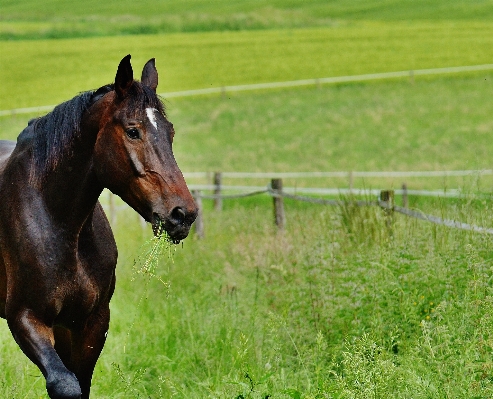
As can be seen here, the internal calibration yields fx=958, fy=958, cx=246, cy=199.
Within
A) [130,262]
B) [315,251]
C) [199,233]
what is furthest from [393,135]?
[315,251]

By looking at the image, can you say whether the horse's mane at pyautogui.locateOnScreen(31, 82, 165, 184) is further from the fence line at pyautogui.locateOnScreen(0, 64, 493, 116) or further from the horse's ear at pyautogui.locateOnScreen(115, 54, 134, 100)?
the fence line at pyautogui.locateOnScreen(0, 64, 493, 116)

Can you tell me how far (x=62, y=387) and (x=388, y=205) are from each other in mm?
4883

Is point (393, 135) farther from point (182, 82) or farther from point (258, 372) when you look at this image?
point (258, 372)

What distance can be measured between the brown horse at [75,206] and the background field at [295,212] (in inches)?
13.2

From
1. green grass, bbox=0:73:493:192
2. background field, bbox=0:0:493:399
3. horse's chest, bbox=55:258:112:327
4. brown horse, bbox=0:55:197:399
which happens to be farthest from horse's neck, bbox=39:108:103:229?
green grass, bbox=0:73:493:192

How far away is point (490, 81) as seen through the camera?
40.9 metres

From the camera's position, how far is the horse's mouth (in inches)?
184

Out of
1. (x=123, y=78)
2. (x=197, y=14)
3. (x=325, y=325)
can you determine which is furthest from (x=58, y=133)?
(x=197, y=14)

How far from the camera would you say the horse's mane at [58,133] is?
207 inches

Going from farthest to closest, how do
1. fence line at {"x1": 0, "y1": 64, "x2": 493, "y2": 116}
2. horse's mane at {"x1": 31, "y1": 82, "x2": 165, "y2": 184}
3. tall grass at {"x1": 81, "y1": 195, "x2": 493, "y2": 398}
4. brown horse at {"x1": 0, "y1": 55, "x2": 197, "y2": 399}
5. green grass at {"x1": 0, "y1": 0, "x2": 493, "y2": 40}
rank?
1. green grass at {"x1": 0, "y1": 0, "x2": 493, "y2": 40}
2. fence line at {"x1": 0, "y1": 64, "x2": 493, "y2": 116}
3. tall grass at {"x1": 81, "y1": 195, "x2": 493, "y2": 398}
4. horse's mane at {"x1": 31, "y1": 82, "x2": 165, "y2": 184}
5. brown horse at {"x1": 0, "y1": 55, "x2": 197, "y2": 399}

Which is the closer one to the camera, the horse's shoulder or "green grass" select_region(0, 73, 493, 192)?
the horse's shoulder

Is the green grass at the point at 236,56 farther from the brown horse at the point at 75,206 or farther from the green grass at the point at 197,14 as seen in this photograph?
the brown horse at the point at 75,206

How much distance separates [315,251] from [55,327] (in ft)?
10.2

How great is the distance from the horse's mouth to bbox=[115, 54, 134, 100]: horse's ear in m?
0.71
